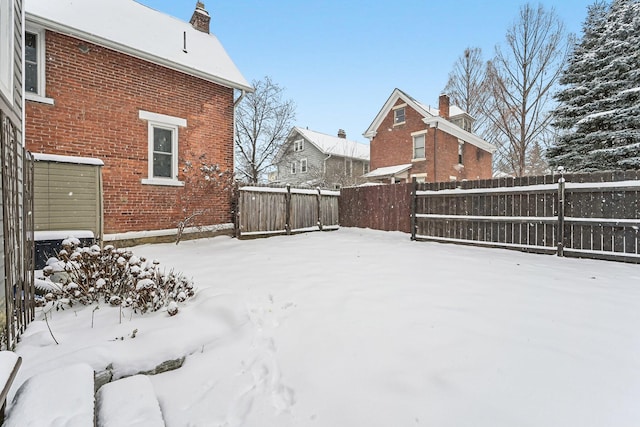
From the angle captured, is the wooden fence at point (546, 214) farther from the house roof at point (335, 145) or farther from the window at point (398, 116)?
the house roof at point (335, 145)

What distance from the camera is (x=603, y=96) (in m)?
10.7

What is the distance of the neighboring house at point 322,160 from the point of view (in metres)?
23.8

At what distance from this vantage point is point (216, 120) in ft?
27.5

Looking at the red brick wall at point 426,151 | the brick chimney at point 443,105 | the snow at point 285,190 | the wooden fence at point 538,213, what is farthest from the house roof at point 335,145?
the wooden fence at point 538,213

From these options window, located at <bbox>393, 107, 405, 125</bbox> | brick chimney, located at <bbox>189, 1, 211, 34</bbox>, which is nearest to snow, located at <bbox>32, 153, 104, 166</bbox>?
brick chimney, located at <bbox>189, 1, 211, 34</bbox>

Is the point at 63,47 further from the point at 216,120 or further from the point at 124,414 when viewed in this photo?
the point at 124,414

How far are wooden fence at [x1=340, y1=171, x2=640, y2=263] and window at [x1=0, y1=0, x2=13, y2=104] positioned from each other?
772 cm

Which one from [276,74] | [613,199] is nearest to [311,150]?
[276,74]

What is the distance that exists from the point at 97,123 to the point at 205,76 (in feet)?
9.24

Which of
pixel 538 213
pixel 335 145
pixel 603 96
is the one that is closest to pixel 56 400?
pixel 538 213

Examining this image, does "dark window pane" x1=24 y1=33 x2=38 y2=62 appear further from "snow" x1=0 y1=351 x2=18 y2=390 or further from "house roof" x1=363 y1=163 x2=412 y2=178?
"house roof" x1=363 y1=163 x2=412 y2=178

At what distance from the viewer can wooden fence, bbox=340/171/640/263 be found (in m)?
5.16

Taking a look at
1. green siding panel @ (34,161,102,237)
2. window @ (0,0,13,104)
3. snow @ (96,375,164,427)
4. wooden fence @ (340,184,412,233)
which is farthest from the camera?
wooden fence @ (340,184,412,233)

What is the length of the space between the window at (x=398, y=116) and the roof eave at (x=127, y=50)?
1289 centimetres
